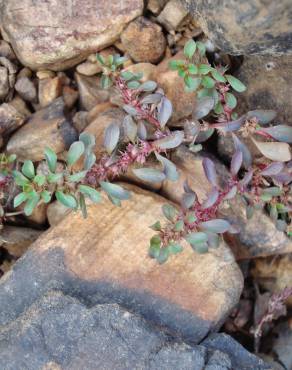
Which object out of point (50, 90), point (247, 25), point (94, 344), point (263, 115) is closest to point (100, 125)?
point (50, 90)

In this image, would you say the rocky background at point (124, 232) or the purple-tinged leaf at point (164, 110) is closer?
the rocky background at point (124, 232)

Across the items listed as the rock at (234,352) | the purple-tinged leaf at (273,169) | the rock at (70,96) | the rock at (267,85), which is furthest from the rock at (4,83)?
the rock at (234,352)

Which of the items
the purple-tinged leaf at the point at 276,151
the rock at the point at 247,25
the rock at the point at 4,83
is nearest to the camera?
the rock at the point at 247,25

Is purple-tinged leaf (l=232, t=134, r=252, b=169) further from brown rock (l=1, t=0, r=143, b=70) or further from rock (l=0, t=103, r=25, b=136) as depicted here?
rock (l=0, t=103, r=25, b=136)

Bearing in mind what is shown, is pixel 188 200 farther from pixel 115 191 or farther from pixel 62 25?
pixel 62 25

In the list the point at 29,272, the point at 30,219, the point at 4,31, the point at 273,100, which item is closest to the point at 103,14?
the point at 4,31

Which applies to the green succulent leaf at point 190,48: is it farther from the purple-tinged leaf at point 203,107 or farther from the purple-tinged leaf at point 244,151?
the purple-tinged leaf at point 244,151
